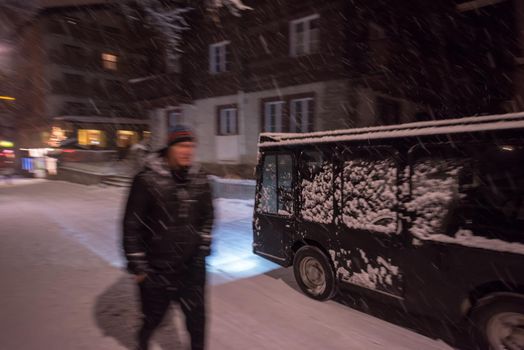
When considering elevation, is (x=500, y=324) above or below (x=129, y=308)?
above

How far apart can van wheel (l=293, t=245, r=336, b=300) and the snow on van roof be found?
1504 mm

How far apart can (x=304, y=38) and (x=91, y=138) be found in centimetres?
2803

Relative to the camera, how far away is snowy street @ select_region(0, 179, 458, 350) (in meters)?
3.75

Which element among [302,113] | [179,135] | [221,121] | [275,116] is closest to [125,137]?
[221,121]

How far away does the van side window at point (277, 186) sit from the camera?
5.21 m

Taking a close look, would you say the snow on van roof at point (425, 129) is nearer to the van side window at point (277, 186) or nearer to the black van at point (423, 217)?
the black van at point (423, 217)

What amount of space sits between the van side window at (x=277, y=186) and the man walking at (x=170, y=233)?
2276 mm

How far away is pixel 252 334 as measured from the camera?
12.8 feet

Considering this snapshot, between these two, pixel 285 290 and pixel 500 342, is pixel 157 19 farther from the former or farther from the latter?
pixel 500 342

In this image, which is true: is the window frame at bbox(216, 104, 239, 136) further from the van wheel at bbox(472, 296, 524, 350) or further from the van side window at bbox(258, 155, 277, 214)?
the van wheel at bbox(472, 296, 524, 350)

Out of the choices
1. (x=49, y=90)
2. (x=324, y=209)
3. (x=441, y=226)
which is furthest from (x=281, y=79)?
(x=49, y=90)

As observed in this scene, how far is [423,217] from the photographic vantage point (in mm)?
3723

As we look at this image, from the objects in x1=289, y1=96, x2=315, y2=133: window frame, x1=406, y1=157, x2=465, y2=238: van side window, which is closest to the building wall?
x1=289, y1=96, x2=315, y2=133: window frame

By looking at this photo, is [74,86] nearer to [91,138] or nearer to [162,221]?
[91,138]
